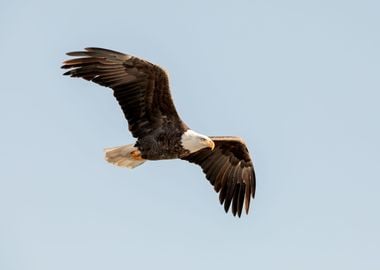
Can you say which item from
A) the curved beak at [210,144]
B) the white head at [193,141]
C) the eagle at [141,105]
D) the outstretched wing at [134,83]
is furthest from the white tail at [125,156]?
the curved beak at [210,144]

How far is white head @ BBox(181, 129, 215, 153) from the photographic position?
49.8 ft

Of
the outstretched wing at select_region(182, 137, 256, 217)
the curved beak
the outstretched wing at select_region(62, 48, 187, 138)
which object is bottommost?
the outstretched wing at select_region(182, 137, 256, 217)

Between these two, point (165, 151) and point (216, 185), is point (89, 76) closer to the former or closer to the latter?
point (165, 151)

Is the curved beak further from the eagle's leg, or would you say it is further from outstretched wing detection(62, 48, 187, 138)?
the eagle's leg

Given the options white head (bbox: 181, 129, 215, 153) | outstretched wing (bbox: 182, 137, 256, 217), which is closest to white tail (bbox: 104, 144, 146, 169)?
white head (bbox: 181, 129, 215, 153)

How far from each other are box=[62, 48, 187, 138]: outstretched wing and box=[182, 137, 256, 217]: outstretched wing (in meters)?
1.64

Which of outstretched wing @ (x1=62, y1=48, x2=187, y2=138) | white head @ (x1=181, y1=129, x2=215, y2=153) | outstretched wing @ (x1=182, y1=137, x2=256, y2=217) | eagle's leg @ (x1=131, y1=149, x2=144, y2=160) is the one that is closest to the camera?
outstretched wing @ (x1=62, y1=48, x2=187, y2=138)

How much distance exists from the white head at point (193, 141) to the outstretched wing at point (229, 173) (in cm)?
148

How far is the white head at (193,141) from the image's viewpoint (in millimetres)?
15164

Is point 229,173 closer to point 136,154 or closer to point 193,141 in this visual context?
point 193,141

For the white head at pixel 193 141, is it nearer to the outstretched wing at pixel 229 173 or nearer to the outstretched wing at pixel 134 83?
the outstretched wing at pixel 134 83

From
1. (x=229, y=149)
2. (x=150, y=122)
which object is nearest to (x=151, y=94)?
(x=150, y=122)

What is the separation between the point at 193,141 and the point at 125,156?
3.90 ft

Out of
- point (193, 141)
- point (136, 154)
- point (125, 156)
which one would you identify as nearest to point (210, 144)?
point (193, 141)
